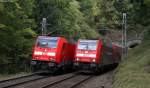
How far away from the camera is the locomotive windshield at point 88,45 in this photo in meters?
31.4

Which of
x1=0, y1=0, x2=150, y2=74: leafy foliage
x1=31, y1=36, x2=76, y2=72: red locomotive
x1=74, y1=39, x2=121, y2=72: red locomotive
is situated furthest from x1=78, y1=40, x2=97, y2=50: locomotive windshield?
x1=0, y1=0, x2=150, y2=74: leafy foliage

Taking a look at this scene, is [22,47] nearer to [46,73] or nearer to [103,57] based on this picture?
[46,73]

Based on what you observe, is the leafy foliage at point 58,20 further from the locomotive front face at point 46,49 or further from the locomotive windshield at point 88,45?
the locomotive windshield at point 88,45

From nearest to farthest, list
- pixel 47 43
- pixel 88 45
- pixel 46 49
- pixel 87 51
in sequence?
1. pixel 46 49
2. pixel 47 43
3. pixel 87 51
4. pixel 88 45

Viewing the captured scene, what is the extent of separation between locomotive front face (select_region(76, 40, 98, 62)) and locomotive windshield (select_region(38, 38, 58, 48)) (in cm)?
247

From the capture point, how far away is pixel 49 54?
29906 millimetres

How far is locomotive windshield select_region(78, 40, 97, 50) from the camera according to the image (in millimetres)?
31423

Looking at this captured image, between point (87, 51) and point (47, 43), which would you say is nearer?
point (47, 43)

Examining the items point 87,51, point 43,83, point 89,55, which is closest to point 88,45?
point 87,51

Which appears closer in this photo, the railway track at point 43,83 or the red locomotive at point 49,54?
the railway track at point 43,83

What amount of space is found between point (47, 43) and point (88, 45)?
3.46m

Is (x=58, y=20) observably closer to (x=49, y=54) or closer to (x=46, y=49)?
(x=46, y=49)

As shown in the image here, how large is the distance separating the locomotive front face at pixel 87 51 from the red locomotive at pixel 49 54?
1311mm

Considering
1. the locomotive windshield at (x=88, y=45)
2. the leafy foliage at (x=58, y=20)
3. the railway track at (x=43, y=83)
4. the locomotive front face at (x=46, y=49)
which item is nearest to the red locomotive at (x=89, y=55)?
the locomotive windshield at (x=88, y=45)
